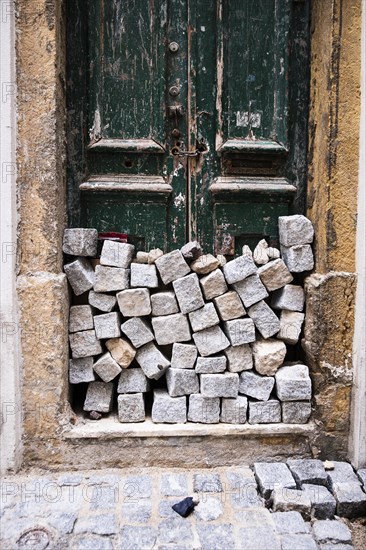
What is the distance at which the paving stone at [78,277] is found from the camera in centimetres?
281

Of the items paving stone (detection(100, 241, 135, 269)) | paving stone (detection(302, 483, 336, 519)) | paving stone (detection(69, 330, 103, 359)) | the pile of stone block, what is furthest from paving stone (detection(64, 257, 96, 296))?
paving stone (detection(302, 483, 336, 519))

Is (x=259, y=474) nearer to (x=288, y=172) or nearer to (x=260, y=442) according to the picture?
(x=260, y=442)

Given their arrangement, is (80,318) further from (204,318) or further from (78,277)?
(204,318)

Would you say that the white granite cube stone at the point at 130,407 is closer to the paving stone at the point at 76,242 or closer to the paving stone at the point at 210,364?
the paving stone at the point at 210,364

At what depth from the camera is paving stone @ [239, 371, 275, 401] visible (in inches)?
113

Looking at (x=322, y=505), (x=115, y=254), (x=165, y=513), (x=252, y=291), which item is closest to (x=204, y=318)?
(x=252, y=291)

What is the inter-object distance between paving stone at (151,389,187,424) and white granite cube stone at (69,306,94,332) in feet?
2.14

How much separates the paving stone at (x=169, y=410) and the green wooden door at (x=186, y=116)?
3.23 ft

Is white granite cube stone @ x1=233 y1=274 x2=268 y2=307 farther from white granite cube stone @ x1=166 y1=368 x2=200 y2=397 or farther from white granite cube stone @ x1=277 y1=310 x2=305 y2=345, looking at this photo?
white granite cube stone @ x1=166 y1=368 x2=200 y2=397

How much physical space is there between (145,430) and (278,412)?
843 mm

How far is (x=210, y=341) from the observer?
285 centimetres

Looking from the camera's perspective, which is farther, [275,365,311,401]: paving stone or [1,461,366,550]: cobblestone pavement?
[275,365,311,401]: paving stone

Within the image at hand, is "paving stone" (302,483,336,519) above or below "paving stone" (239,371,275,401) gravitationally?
below

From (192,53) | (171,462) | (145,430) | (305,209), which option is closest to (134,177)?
(192,53)
